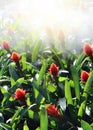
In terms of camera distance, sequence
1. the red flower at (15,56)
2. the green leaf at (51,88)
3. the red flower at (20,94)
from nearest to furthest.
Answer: the red flower at (20,94), the green leaf at (51,88), the red flower at (15,56)

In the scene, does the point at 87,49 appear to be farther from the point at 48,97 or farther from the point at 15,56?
the point at 15,56

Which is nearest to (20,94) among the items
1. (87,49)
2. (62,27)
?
(87,49)

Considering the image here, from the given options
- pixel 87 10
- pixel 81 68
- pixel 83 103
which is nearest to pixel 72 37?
pixel 81 68

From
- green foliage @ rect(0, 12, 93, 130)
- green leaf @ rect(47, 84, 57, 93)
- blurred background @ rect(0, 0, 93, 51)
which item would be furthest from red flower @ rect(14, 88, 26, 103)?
blurred background @ rect(0, 0, 93, 51)

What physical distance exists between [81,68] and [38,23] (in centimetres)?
236

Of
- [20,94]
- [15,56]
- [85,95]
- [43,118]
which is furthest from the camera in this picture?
[15,56]

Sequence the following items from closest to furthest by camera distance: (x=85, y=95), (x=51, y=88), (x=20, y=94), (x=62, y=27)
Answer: (x=20, y=94), (x=85, y=95), (x=51, y=88), (x=62, y=27)

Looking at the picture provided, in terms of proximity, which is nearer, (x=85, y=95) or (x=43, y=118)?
(x=43, y=118)

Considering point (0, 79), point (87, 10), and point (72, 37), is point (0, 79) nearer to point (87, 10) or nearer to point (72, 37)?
point (72, 37)

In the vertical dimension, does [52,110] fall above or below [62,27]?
above

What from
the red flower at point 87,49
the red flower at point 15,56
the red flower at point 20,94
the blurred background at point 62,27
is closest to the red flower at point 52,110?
the red flower at point 20,94

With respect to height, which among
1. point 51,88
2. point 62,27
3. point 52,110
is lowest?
point 62,27

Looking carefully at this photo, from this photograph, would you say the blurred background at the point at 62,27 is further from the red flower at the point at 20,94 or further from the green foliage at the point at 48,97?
the red flower at the point at 20,94

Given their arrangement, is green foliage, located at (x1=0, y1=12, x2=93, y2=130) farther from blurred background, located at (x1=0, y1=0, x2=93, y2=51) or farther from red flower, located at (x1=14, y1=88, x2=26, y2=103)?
blurred background, located at (x1=0, y1=0, x2=93, y2=51)
